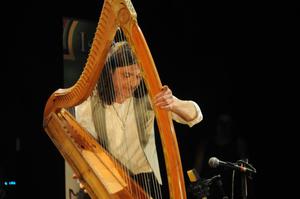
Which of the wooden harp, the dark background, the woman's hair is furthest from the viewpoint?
the dark background

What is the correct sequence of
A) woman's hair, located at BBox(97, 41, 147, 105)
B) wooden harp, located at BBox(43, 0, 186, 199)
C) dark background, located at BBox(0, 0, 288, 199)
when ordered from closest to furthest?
wooden harp, located at BBox(43, 0, 186, 199), woman's hair, located at BBox(97, 41, 147, 105), dark background, located at BBox(0, 0, 288, 199)

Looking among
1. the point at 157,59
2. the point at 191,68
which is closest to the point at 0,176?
the point at 157,59

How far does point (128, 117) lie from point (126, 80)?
0.13m

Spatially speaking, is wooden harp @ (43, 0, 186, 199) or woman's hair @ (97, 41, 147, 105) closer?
wooden harp @ (43, 0, 186, 199)

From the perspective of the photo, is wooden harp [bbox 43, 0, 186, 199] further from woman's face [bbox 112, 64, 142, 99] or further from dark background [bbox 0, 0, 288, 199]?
dark background [bbox 0, 0, 288, 199]

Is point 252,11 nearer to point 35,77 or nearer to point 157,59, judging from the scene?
point 157,59

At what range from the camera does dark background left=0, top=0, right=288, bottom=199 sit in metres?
2.94

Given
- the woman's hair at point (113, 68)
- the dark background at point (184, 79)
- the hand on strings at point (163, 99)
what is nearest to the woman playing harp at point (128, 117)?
the woman's hair at point (113, 68)

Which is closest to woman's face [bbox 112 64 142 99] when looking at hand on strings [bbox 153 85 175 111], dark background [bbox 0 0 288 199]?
hand on strings [bbox 153 85 175 111]

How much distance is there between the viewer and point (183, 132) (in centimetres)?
353

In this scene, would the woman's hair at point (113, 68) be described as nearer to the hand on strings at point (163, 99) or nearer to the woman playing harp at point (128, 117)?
the woman playing harp at point (128, 117)

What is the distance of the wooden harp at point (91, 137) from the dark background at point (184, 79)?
3.58 feet

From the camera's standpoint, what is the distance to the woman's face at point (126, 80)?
1.34 m

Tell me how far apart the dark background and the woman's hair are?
55.6 inches
